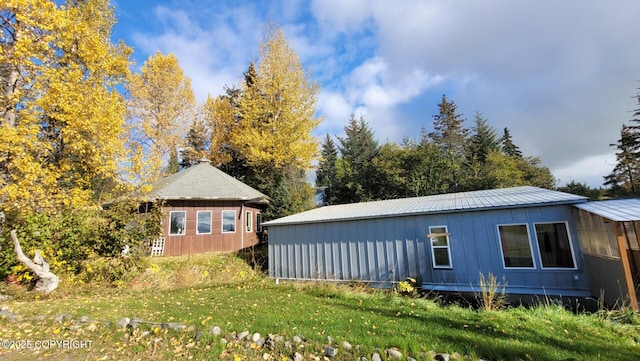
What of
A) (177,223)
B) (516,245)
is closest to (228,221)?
(177,223)

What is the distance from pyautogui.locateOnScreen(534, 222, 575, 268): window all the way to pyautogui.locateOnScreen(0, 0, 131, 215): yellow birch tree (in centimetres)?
1407

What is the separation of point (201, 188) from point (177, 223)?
230 cm

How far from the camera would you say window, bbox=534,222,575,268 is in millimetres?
7848

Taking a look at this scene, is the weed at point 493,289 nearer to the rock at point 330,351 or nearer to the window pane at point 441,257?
the window pane at point 441,257

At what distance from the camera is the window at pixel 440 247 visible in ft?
30.2

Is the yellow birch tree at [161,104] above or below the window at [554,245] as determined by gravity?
above

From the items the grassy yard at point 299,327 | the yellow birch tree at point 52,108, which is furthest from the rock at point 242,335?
the yellow birch tree at point 52,108

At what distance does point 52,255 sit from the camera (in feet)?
27.1

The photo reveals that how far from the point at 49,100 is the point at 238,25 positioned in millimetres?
7069

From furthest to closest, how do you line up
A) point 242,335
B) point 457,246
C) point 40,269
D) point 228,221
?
point 228,221 < point 457,246 < point 40,269 < point 242,335

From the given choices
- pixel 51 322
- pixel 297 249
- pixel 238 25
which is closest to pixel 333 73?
pixel 238 25

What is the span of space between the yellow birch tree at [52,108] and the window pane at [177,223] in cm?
422

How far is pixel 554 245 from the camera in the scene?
805 centimetres

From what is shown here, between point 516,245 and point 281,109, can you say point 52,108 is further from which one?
point 516,245
